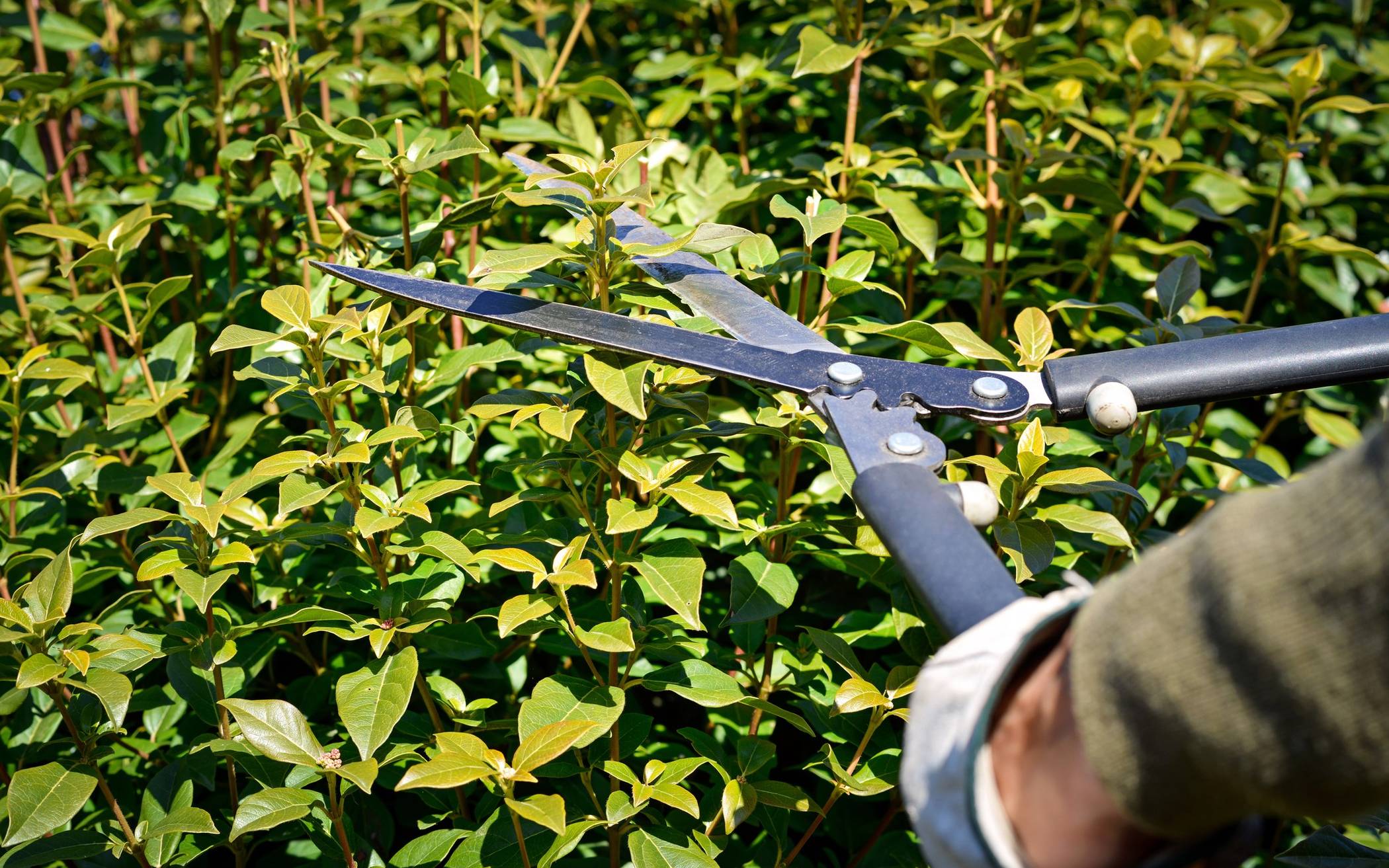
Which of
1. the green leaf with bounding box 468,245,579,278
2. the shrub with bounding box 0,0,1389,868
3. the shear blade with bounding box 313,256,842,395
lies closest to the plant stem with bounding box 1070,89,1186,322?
the shrub with bounding box 0,0,1389,868

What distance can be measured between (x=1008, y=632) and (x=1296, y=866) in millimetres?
883

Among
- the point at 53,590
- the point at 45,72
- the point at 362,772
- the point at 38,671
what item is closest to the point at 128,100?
the point at 45,72

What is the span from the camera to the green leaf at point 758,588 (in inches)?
52.4

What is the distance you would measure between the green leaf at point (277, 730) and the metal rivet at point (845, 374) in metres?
0.70

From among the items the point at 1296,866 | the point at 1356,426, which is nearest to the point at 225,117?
the point at 1296,866

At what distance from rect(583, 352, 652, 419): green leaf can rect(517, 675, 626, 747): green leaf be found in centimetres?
33

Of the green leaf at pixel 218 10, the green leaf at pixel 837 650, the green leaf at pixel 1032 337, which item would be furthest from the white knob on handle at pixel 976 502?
the green leaf at pixel 218 10

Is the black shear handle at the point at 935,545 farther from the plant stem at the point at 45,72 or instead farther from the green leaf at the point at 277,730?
the plant stem at the point at 45,72

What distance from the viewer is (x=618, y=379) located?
121cm

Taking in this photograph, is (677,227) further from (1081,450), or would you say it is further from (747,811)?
(747,811)

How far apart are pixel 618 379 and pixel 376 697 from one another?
1.47 feet

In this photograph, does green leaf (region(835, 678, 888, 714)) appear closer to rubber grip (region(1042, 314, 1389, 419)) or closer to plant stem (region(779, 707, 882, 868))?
plant stem (region(779, 707, 882, 868))

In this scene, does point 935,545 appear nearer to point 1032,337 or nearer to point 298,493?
point 1032,337

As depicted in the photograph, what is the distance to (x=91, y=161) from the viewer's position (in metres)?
2.59
